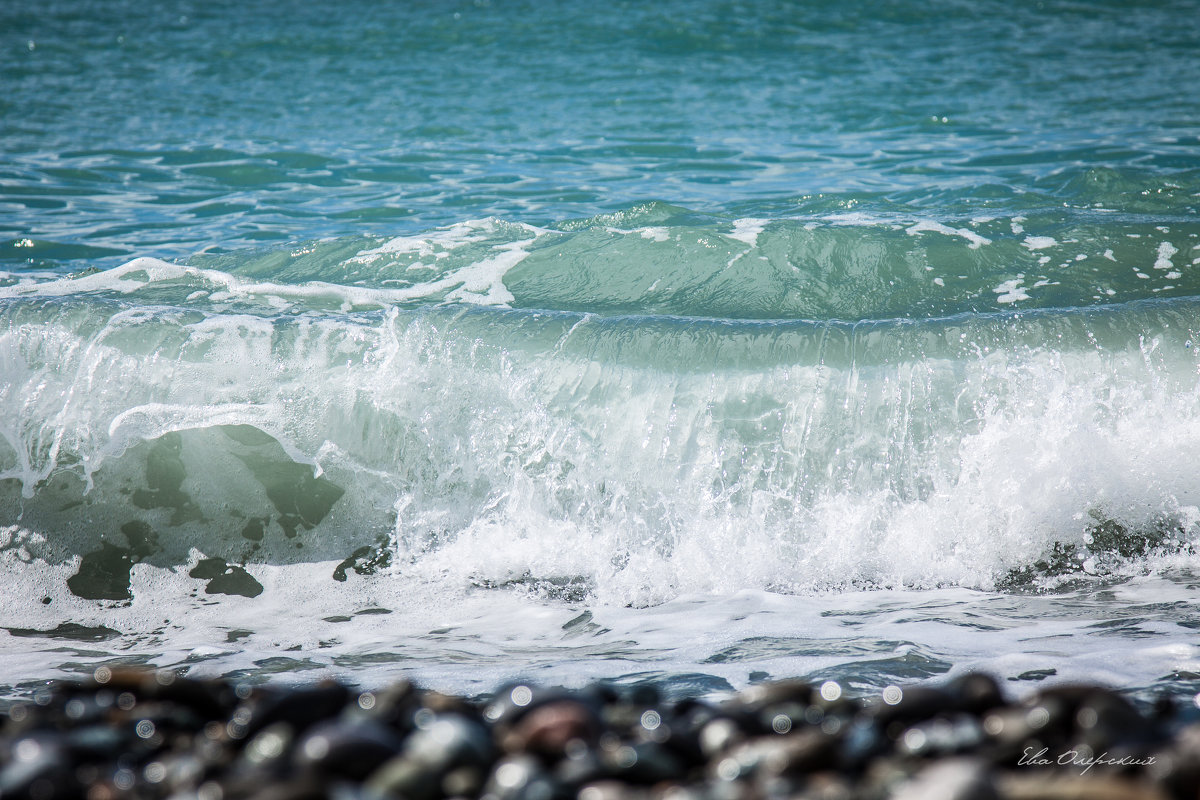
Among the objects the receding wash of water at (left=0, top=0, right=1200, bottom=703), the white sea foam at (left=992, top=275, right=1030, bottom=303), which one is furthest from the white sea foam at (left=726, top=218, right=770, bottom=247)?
the white sea foam at (left=992, top=275, right=1030, bottom=303)

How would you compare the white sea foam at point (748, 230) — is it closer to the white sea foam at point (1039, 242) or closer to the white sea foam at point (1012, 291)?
the white sea foam at point (1012, 291)

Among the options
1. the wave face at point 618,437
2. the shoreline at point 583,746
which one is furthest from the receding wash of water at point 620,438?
the shoreline at point 583,746

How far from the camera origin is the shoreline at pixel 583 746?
1.59 metres

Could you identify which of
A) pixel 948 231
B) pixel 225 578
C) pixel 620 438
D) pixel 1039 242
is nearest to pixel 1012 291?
pixel 1039 242

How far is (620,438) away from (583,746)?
2.56 meters

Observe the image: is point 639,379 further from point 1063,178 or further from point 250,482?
point 1063,178

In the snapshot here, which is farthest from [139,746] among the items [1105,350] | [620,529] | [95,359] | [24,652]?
[1105,350]

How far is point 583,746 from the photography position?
72.0 inches

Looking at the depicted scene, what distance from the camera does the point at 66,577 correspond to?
404 cm

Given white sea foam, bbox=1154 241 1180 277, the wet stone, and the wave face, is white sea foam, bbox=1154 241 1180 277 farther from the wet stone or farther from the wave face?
the wet stone

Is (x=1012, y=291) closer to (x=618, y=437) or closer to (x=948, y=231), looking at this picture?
(x=948, y=231)

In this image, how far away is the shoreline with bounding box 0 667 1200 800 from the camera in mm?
1595

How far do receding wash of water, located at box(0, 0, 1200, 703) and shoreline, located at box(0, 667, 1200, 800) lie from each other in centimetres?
85

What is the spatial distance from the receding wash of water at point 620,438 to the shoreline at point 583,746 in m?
0.85
